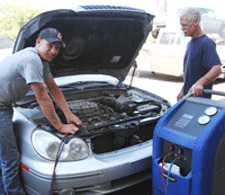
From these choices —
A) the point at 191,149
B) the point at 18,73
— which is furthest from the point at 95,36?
the point at 191,149

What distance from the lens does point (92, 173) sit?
1.91 m

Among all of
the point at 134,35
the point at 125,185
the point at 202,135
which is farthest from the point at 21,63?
the point at 134,35

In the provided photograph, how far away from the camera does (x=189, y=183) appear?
5.36ft

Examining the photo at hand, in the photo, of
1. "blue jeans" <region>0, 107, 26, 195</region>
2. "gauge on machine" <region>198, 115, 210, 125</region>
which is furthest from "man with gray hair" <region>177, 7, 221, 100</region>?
"blue jeans" <region>0, 107, 26, 195</region>

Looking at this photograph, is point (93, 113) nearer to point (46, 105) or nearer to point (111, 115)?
point (111, 115)

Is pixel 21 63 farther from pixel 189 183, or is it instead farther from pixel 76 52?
pixel 189 183

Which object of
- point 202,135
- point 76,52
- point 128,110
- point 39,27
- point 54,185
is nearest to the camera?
point 202,135

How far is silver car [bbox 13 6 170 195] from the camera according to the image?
1.95 meters

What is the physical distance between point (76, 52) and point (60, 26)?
0.58 meters

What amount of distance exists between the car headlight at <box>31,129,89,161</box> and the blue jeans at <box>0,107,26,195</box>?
0.70 feet

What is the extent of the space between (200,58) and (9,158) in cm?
211

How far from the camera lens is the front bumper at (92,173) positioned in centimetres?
188

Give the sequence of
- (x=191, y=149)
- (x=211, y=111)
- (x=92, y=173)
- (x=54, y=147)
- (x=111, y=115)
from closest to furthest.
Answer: (x=191, y=149) → (x=211, y=111) → (x=92, y=173) → (x=54, y=147) → (x=111, y=115)

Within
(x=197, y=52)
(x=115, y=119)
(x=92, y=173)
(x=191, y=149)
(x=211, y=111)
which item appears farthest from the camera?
(x=115, y=119)
